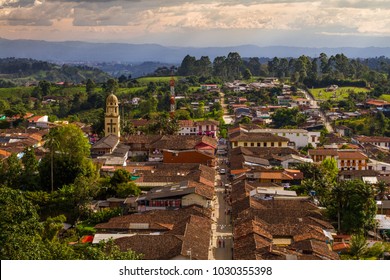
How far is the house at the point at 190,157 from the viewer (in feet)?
64.1

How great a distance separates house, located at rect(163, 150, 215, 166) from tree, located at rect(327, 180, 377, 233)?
6675 millimetres

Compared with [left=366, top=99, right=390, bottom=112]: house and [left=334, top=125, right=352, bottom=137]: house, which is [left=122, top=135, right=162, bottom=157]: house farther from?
[left=366, top=99, right=390, bottom=112]: house


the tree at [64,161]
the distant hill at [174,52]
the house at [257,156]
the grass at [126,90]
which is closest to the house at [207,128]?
the house at [257,156]

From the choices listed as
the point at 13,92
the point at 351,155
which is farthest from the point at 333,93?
the point at 13,92

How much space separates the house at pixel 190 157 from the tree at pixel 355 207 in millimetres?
6675

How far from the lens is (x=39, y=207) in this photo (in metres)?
14.3

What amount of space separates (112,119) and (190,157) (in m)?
4.56

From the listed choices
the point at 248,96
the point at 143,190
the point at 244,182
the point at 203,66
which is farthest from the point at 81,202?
the point at 203,66

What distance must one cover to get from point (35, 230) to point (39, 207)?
3465mm

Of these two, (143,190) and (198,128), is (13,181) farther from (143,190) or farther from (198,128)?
(198,128)

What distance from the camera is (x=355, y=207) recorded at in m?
13.2

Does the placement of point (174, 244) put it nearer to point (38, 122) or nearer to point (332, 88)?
point (38, 122)

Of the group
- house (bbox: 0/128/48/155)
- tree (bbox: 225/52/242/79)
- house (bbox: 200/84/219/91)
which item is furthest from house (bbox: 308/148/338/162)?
tree (bbox: 225/52/242/79)

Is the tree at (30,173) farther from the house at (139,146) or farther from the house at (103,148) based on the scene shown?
the house at (139,146)
